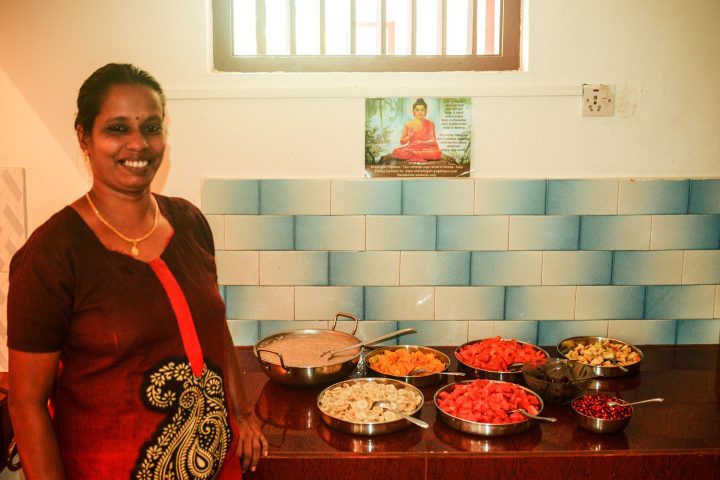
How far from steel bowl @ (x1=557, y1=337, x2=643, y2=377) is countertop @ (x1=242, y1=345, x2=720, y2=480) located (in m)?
0.22

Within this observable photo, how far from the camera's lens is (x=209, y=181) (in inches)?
86.7

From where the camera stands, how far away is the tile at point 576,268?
2.27m

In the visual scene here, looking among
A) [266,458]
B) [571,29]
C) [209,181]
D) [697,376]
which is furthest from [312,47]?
[697,376]

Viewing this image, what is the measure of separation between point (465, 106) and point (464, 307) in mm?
800

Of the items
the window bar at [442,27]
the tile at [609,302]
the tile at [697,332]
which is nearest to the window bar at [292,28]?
the window bar at [442,27]

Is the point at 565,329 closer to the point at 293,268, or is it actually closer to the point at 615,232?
the point at 615,232

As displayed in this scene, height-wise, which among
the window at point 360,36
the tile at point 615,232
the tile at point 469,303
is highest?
the window at point 360,36

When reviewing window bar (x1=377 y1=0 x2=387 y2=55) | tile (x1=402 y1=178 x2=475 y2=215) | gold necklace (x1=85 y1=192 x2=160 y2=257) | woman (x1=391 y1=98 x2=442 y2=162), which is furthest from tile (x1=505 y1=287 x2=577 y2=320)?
gold necklace (x1=85 y1=192 x2=160 y2=257)

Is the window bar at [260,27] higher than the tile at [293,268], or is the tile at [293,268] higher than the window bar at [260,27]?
the window bar at [260,27]

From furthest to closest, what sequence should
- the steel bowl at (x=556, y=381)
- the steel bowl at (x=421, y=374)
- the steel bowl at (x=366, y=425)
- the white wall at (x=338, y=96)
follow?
the white wall at (x=338, y=96) < the steel bowl at (x=421, y=374) < the steel bowl at (x=556, y=381) < the steel bowl at (x=366, y=425)

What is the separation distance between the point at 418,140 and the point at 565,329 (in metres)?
0.98

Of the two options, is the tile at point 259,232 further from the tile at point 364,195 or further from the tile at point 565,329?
the tile at point 565,329

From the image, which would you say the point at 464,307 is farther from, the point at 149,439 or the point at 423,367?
the point at 149,439

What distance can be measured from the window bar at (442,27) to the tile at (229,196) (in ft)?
2.97
